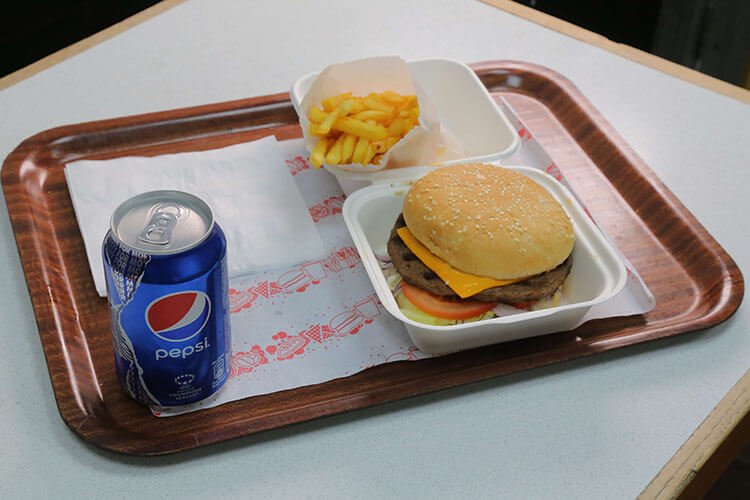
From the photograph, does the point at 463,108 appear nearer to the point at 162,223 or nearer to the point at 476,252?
the point at 476,252

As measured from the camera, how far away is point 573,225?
53.2 inches

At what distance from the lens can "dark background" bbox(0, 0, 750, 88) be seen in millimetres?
2797

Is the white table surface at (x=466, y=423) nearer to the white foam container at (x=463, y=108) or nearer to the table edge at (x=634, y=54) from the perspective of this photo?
the table edge at (x=634, y=54)

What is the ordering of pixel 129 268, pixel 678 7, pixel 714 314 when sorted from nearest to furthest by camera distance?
1. pixel 129 268
2. pixel 714 314
3. pixel 678 7

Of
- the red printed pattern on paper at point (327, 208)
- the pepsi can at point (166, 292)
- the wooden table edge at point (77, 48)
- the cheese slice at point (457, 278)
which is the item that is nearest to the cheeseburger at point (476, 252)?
the cheese slice at point (457, 278)

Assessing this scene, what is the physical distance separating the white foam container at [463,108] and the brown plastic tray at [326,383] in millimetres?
123

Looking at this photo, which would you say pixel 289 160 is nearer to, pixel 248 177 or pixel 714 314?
pixel 248 177

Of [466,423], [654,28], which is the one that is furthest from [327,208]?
[654,28]

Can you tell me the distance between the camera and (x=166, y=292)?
37.9 inches

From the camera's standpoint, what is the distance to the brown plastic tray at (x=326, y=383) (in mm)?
1109

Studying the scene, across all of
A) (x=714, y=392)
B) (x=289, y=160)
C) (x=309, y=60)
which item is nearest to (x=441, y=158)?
(x=289, y=160)

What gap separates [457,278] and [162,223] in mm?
466

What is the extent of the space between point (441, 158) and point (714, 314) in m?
0.56

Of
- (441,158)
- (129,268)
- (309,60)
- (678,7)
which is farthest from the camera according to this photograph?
(678,7)
